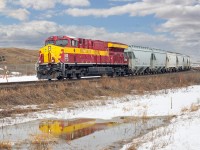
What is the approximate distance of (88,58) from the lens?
34.3 metres

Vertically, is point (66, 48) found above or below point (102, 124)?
above

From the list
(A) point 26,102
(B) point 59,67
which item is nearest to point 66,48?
(B) point 59,67

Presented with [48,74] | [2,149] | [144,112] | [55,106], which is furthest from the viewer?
[48,74]

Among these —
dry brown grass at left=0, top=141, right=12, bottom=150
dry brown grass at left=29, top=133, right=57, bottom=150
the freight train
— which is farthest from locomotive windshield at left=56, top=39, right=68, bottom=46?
dry brown grass at left=0, top=141, right=12, bottom=150

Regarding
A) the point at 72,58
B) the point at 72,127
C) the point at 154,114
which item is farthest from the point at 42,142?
the point at 72,58

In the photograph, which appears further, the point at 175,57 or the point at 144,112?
the point at 175,57

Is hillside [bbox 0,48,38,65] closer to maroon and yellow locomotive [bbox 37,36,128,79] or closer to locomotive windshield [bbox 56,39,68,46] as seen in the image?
maroon and yellow locomotive [bbox 37,36,128,79]

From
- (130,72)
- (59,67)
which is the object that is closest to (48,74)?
(59,67)

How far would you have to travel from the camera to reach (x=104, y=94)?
28.1m

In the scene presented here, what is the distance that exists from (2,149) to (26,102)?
10.8 m

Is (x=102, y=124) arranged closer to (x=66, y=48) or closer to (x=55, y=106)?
(x=55, y=106)

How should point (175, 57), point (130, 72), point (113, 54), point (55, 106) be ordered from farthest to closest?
point (175, 57) < point (130, 72) < point (113, 54) < point (55, 106)

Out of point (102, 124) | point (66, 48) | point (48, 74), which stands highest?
point (66, 48)

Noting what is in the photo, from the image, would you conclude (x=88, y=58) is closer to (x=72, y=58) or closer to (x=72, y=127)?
(x=72, y=58)
